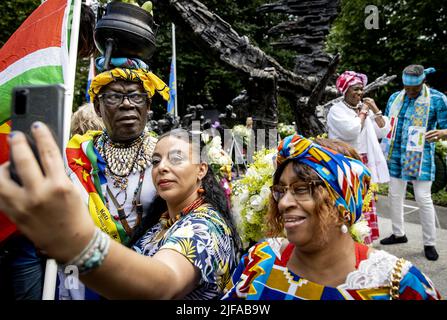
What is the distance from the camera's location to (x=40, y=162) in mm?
841

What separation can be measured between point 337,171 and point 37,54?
6.31 feet

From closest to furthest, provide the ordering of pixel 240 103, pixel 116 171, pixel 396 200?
pixel 116 171, pixel 396 200, pixel 240 103

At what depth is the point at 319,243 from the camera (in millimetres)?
1523

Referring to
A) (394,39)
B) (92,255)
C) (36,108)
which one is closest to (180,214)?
(92,255)

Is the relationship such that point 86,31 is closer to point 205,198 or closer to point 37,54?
point 37,54

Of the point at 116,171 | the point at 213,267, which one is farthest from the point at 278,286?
the point at 116,171

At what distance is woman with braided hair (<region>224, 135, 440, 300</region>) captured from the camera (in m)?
1.45

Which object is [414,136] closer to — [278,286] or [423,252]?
[423,252]

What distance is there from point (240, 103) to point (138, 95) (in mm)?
3104

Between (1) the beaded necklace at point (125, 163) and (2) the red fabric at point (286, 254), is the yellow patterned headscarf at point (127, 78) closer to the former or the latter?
(1) the beaded necklace at point (125, 163)

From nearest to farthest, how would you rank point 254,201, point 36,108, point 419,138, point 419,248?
point 36,108 → point 254,201 → point 419,138 → point 419,248

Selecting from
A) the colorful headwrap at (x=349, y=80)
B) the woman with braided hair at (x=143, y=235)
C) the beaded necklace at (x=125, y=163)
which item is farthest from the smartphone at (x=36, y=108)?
the colorful headwrap at (x=349, y=80)

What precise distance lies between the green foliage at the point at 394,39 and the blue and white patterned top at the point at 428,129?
11.8m

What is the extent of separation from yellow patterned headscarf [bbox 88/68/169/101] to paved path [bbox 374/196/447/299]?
3086 millimetres
